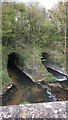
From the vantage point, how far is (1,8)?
11398 millimetres

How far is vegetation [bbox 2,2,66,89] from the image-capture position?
12430 millimetres

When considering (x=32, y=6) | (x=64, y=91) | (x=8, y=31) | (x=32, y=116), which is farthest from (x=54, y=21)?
(x=32, y=116)

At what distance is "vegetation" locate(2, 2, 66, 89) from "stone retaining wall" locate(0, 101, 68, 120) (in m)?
10.1

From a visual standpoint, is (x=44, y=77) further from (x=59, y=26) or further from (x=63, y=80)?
(x=59, y=26)

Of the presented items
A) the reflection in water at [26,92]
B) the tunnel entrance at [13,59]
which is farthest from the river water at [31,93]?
the tunnel entrance at [13,59]

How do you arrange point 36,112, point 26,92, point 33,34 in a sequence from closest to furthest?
point 36,112 → point 26,92 → point 33,34

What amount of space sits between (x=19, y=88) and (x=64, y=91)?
6.33ft

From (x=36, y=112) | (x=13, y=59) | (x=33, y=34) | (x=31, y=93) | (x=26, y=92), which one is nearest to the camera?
(x=36, y=112)

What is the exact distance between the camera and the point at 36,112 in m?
1.78

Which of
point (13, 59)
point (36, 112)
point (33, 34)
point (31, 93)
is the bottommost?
point (13, 59)

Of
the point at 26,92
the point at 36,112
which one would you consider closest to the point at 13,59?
the point at 26,92

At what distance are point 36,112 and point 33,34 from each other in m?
12.4

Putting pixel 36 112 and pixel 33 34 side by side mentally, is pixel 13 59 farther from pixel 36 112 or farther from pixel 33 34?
pixel 36 112

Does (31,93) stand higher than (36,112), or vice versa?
(36,112)
